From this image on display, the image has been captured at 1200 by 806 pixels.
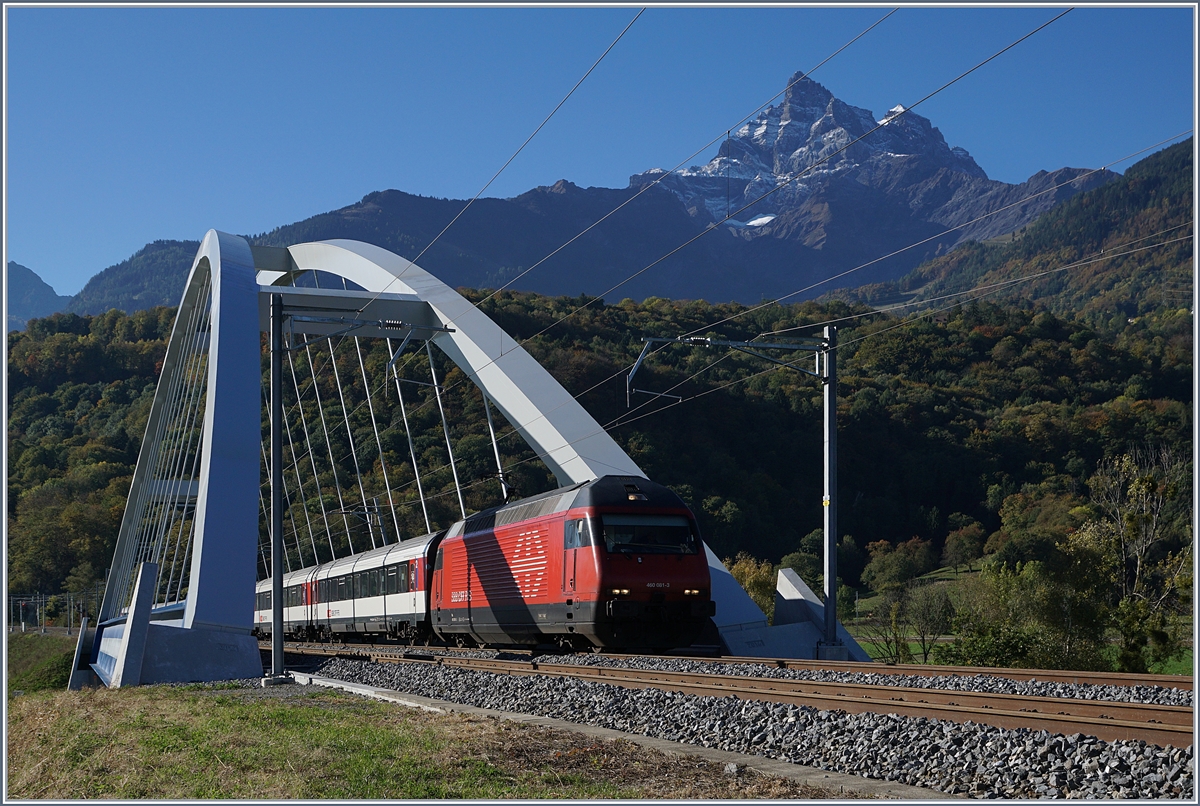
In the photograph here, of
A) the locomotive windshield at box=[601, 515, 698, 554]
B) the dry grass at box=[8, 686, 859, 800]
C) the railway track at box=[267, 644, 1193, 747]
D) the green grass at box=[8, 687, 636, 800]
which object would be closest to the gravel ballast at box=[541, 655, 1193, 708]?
the railway track at box=[267, 644, 1193, 747]

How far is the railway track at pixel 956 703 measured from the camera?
752 cm

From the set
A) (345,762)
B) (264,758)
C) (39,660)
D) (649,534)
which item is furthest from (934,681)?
(39,660)

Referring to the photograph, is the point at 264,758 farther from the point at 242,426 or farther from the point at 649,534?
the point at 242,426

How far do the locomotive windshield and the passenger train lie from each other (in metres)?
0.02

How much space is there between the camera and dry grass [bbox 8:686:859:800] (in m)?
7.25

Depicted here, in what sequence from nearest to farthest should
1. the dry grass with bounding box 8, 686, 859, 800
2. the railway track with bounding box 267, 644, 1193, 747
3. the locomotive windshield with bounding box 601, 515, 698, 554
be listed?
the dry grass with bounding box 8, 686, 859, 800, the railway track with bounding box 267, 644, 1193, 747, the locomotive windshield with bounding box 601, 515, 698, 554

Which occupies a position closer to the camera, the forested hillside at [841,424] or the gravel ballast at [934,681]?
the gravel ballast at [934,681]

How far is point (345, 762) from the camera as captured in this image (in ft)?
26.5

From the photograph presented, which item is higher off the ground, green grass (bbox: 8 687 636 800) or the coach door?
the coach door

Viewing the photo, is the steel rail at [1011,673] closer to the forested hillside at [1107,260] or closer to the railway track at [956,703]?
the railway track at [956,703]

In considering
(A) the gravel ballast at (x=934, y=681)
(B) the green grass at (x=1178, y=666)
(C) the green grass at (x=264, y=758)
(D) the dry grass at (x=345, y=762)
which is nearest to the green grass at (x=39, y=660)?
(A) the gravel ballast at (x=934, y=681)

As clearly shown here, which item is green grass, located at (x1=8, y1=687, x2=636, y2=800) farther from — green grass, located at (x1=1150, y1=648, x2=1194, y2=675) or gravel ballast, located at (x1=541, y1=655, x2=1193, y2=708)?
Result: green grass, located at (x1=1150, y1=648, x2=1194, y2=675)

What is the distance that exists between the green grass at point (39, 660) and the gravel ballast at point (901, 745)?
32.6 metres

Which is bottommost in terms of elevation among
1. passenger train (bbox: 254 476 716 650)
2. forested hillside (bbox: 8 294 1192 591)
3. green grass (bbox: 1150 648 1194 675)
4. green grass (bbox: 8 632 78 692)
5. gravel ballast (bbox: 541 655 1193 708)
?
green grass (bbox: 8 632 78 692)
